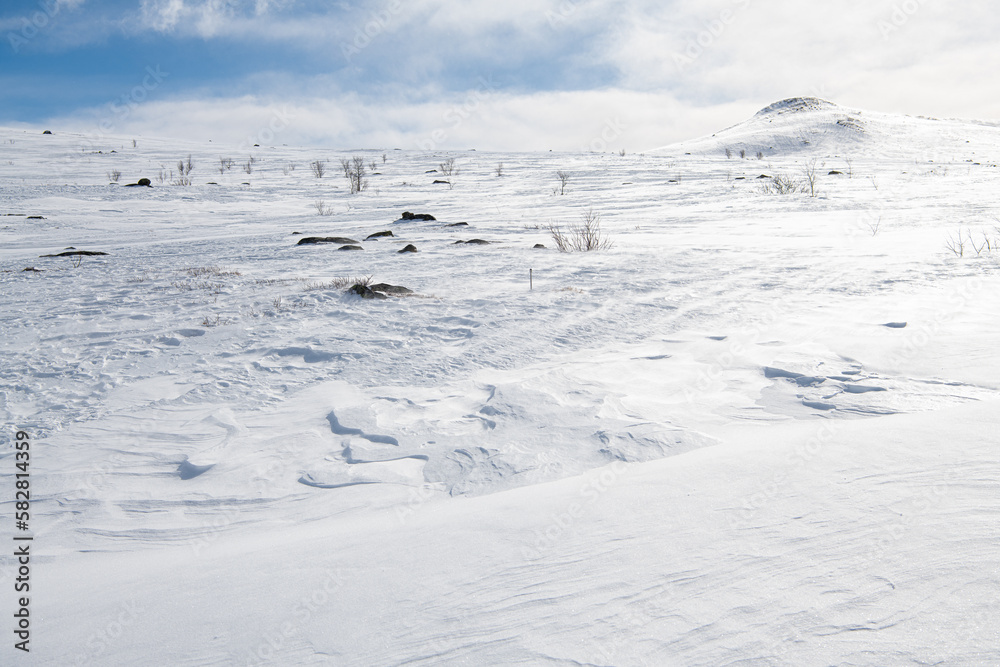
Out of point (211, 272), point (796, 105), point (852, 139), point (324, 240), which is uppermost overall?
point (796, 105)

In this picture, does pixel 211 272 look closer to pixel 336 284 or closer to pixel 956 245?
pixel 336 284

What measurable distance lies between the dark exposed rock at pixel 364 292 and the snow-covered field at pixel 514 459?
18 cm

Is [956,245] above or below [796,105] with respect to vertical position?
below

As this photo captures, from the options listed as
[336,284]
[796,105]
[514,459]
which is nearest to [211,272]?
[336,284]

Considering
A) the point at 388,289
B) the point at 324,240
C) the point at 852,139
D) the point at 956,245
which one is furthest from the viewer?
the point at 852,139

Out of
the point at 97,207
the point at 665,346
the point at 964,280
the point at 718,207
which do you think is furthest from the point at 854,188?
the point at 97,207

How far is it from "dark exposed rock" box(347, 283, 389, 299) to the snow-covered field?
7.0 inches

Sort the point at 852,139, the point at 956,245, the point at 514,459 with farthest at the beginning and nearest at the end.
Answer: the point at 852,139 → the point at 956,245 → the point at 514,459

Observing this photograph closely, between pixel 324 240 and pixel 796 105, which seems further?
pixel 796 105

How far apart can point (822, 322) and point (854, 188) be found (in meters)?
9.11

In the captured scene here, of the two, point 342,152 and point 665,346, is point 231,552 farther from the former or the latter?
point 342,152

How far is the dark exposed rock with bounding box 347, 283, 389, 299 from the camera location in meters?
4.01

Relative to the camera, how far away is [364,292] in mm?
4035

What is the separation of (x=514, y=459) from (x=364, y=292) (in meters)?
2.42
